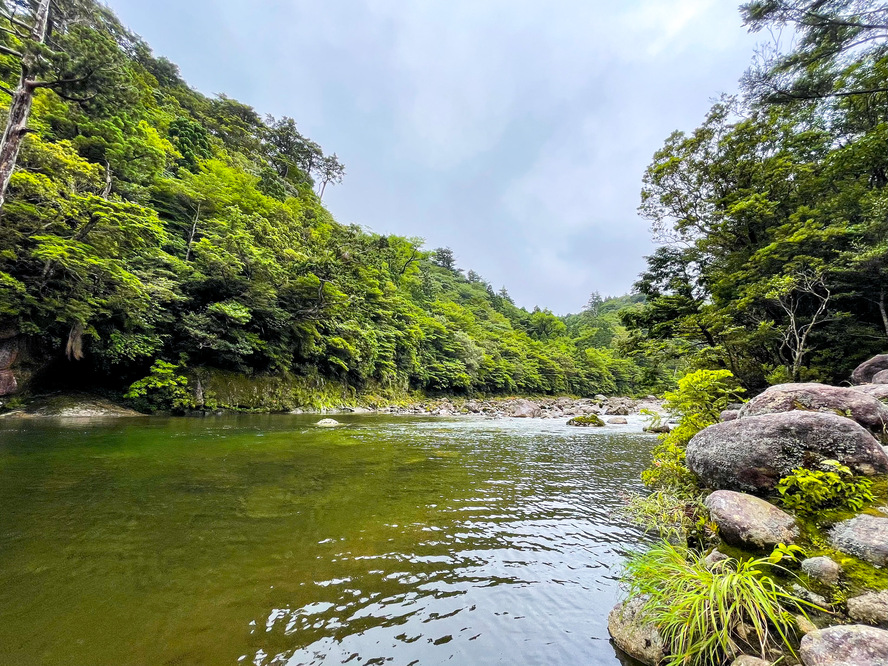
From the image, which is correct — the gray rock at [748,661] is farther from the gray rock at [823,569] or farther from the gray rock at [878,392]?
the gray rock at [878,392]

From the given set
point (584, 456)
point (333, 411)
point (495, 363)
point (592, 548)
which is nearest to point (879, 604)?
point (592, 548)

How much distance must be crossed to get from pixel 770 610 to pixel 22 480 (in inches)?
395

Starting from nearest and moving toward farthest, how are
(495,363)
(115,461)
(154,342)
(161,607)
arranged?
(161,607)
(115,461)
(154,342)
(495,363)

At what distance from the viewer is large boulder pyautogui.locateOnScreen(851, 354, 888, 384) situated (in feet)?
32.9

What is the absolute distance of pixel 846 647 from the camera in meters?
1.99

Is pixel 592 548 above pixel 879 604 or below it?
below

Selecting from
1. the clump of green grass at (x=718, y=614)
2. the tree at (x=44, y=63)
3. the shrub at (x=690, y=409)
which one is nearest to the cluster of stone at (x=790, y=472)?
the clump of green grass at (x=718, y=614)

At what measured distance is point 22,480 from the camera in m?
5.82

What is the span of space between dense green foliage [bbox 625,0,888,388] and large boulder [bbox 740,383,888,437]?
7899 mm

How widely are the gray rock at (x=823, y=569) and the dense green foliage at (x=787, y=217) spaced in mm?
11638

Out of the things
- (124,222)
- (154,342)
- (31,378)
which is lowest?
(31,378)

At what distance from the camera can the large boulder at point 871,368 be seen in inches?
395

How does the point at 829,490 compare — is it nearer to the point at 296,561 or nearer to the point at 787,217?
the point at 296,561

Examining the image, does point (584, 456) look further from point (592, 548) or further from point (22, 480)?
point (22, 480)
